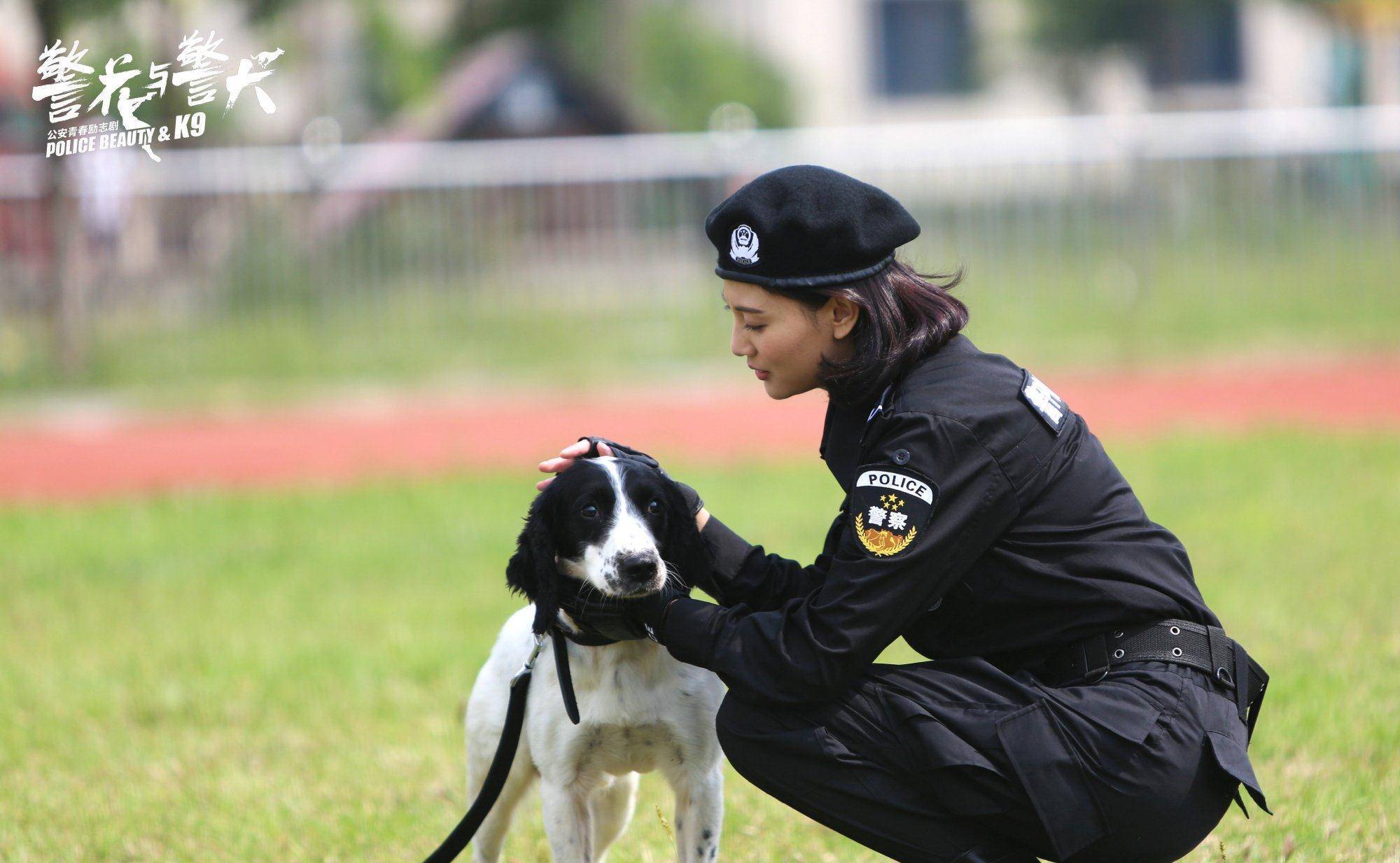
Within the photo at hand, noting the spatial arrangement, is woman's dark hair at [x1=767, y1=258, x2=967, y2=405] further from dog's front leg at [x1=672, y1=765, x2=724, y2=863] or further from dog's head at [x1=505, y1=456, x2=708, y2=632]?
dog's front leg at [x1=672, y1=765, x2=724, y2=863]

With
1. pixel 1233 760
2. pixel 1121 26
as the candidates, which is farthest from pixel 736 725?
pixel 1121 26

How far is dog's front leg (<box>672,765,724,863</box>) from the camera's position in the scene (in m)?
3.11

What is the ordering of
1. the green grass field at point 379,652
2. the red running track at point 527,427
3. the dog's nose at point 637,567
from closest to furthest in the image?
the dog's nose at point 637,567 → the green grass field at point 379,652 → the red running track at point 527,427

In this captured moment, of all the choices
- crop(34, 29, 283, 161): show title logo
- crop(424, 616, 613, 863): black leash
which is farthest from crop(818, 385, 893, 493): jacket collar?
crop(34, 29, 283, 161): show title logo

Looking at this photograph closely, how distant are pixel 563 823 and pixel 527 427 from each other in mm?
7670

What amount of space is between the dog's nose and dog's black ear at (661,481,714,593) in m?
0.15

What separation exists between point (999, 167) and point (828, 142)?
1.45m

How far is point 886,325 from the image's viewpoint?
109 inches

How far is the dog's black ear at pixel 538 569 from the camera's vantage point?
2.94 meters

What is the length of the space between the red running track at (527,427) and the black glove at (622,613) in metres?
5.68

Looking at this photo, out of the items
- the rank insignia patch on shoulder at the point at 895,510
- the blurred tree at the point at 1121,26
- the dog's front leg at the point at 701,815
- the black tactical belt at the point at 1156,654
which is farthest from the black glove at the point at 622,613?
the blurred tree at the point at 1121,26

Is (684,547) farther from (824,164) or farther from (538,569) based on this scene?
(824,164)

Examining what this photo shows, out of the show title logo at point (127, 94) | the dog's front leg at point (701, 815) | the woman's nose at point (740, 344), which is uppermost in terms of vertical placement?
the show title logo at point (127, 94)

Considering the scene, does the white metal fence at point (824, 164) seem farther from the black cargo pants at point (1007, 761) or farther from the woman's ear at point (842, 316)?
the black cargo pants at point (1007, 761)
